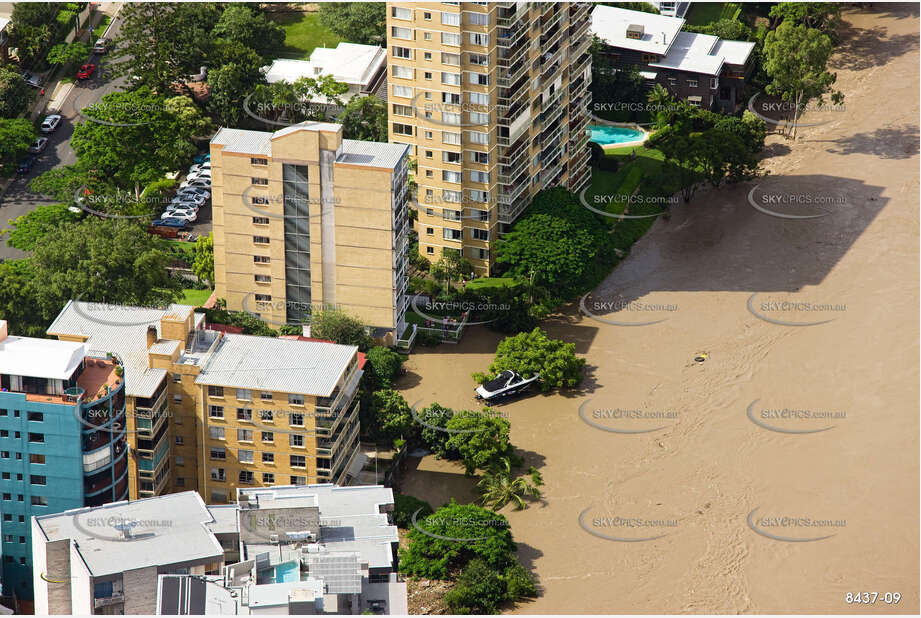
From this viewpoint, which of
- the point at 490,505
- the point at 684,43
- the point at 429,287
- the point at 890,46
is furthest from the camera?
the point at 890,46

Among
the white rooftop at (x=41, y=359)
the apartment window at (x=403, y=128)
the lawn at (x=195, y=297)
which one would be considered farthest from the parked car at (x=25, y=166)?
the white rooftop at (x=41, y=359)

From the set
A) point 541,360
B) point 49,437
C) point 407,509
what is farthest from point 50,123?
point 407,509

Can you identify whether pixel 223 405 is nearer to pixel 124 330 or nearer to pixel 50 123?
pixel 124 330

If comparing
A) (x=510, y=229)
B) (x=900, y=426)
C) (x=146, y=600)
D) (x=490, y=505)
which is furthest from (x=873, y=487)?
(x=146, y=600)

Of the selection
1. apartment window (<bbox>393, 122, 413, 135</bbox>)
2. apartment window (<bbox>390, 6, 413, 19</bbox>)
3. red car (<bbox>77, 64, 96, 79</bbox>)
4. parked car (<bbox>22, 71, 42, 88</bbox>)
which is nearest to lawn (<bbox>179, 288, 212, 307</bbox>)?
apartment window (<bbox>393, 122, 413, 135</bbox>)

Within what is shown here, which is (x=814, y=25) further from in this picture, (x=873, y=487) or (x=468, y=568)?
(x=468, y=568)

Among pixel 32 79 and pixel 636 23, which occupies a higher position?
pixel 636 23
